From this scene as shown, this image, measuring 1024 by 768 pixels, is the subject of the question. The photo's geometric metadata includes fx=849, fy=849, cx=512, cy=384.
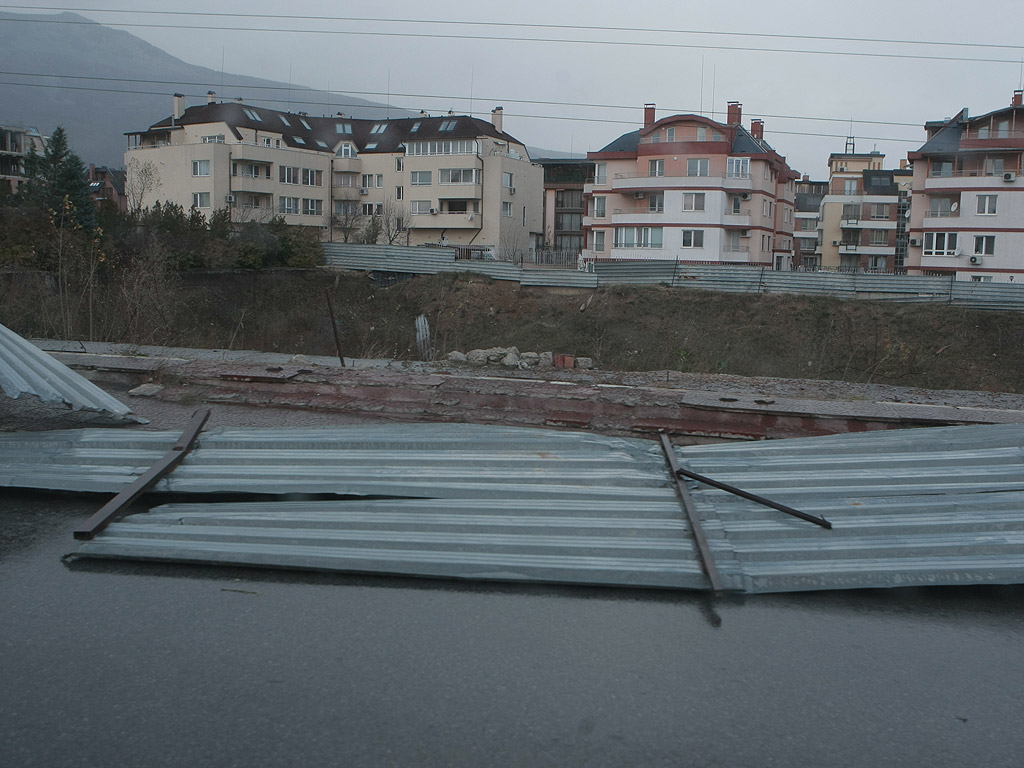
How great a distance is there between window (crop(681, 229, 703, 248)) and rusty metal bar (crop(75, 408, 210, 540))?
148ft

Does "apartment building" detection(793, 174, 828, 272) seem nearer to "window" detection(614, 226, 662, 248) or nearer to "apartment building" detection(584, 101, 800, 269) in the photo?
"apartment building" detection(584, 101, 800, 269)

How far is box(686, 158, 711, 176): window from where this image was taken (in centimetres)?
4891

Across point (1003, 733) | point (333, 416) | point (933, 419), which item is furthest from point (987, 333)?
point (1003, 733)

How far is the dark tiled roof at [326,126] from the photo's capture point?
195 feet

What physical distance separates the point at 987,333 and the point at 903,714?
103 ft

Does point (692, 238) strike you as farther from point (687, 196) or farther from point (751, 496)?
point (751, 496)

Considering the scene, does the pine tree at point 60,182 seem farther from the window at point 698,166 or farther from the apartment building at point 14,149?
the window at point 698,166

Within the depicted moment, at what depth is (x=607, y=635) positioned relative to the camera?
3719 mm

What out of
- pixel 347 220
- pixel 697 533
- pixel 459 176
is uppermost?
pixel 459 176

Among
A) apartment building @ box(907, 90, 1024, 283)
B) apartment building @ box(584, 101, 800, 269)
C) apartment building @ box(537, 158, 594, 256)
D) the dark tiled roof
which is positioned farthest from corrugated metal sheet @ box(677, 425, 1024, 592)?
apartment building @ box(537, 158, 594, 256)

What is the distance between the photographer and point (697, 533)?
176 inches

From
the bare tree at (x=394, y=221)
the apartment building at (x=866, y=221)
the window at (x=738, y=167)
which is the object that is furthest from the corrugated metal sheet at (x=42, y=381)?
the apartment building at (x=866, y=221)

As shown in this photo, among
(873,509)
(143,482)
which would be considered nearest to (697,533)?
(873,509)

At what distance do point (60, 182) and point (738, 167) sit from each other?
3869cm
